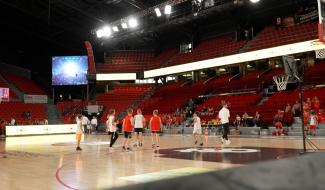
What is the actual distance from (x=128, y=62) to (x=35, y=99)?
36.0 feet

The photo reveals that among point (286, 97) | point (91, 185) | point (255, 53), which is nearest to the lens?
point (91, 185)

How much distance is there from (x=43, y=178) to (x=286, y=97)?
19.4m

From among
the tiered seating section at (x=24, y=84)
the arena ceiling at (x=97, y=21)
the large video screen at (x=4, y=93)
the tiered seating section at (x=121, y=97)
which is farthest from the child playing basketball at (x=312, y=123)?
the tiered seating section at (x=24, y=84)

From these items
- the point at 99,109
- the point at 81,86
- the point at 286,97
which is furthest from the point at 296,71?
the point at 81,86

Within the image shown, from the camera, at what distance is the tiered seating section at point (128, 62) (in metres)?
39.7

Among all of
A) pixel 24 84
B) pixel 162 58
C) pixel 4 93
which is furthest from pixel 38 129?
pixel 162 58

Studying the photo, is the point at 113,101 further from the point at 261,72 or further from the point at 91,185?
the point at 91,185

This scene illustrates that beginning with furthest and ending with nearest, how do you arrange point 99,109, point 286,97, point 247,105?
point 99,109, point 247,105, point 286,97

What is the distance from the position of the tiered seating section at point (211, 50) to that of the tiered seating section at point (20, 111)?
537 inches

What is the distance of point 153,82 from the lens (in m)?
41.0

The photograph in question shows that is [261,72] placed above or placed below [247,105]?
above

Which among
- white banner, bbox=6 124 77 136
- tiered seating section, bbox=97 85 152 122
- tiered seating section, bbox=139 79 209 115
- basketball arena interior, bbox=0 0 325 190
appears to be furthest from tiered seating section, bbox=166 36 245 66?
white banner, bbox=6 124 77 136

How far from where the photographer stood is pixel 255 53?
91.7 ft

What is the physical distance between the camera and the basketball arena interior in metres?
13.9
